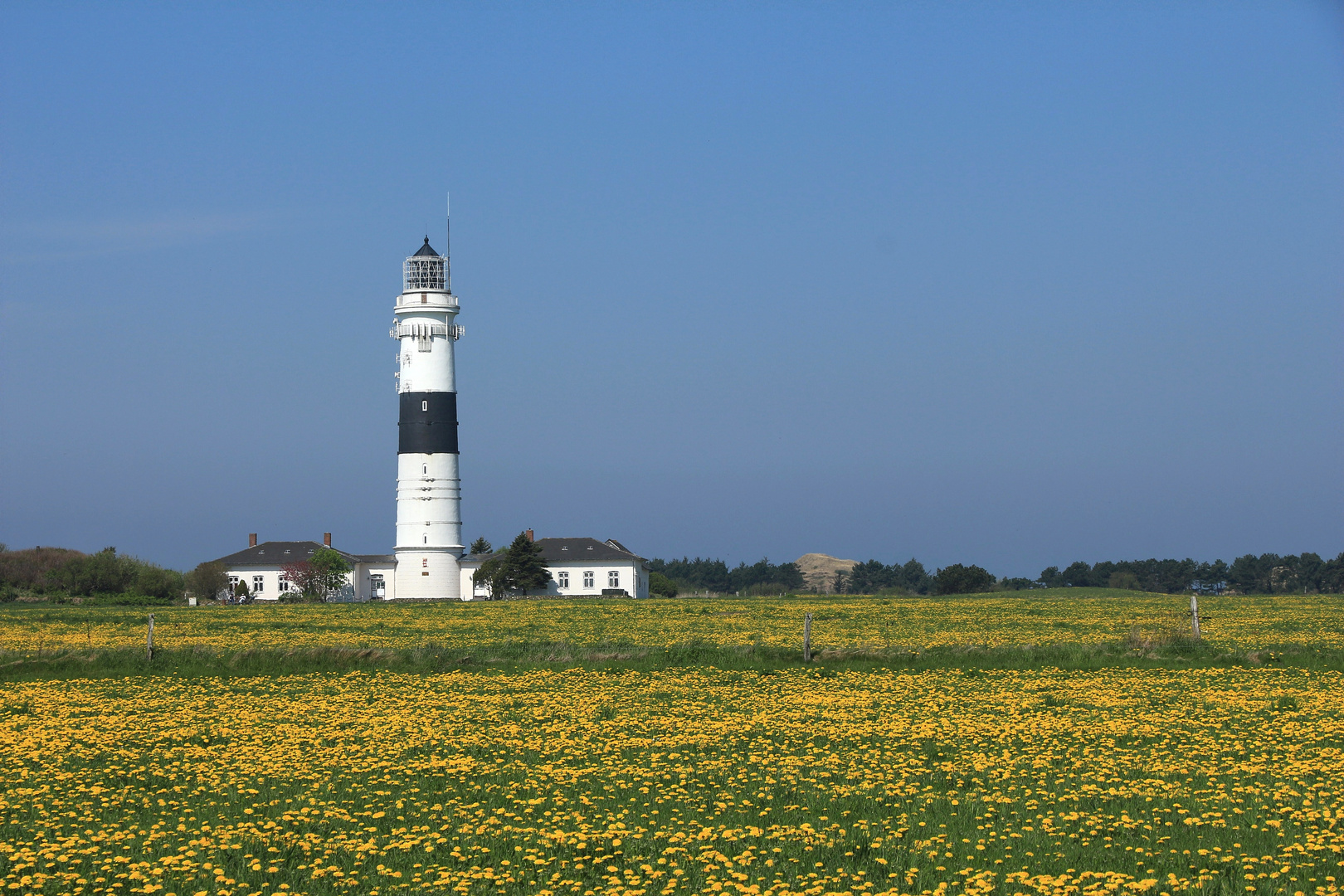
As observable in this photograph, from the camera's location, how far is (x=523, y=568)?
106 m

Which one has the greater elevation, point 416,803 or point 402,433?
point 402,433

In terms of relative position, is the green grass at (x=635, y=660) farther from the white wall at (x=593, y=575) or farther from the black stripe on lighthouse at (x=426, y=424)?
the white wall at (x=593, y=575)

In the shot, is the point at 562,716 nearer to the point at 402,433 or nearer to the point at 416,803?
the point at 416,803

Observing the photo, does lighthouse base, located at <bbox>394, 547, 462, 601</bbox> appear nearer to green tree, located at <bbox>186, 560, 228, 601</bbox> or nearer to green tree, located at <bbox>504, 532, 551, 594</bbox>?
green tree, located at <bbox>504, 532, 551, 594</bbox>

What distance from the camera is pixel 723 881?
12.1 metres

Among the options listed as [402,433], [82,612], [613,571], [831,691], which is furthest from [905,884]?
[613,571]

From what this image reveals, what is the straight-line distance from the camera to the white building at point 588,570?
364 feet

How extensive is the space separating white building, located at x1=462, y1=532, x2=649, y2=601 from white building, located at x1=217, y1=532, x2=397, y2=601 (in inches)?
304

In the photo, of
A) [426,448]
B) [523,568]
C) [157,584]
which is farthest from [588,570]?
[157,584]

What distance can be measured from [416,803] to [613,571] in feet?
318

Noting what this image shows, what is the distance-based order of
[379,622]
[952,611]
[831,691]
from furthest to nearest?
[952,611] → [379,622] → [831,691]

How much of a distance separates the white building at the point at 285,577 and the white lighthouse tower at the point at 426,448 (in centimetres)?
1571

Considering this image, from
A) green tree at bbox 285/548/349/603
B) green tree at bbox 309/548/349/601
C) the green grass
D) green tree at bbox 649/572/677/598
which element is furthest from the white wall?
the green grass

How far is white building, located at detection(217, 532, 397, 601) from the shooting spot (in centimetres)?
11150
